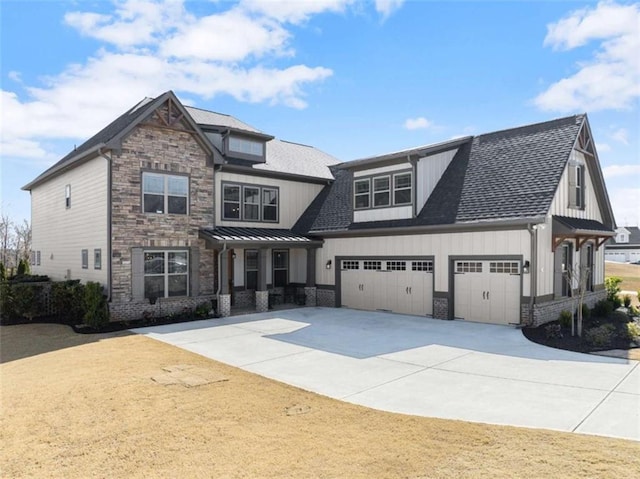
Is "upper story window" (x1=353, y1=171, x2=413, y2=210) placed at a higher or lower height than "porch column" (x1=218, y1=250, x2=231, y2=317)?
higher

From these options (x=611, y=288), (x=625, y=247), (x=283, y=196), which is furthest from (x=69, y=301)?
(x=625, y=247)

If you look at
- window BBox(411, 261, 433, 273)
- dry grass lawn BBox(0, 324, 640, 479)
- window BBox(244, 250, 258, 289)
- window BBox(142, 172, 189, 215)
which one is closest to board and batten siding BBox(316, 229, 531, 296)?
window BBox(411, 261, 433, 273)

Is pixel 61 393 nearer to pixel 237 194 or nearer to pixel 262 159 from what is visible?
pixel 237 194

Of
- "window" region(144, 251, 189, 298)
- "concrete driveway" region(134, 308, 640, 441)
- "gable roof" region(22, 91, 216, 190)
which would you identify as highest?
"gable roof" region(22, 91, 216, 190)

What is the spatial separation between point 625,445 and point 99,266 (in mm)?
15584

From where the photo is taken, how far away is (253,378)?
27.0ft

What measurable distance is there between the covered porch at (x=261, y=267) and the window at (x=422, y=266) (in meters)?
4.75

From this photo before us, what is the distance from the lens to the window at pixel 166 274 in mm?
15539

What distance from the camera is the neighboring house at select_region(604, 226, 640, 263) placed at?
65500 millimetres

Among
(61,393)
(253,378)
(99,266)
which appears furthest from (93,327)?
(253,378)

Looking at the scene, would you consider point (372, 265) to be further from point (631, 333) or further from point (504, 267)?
point (631, 333)

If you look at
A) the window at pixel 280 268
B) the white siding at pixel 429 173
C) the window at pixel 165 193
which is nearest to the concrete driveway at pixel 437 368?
the window at pixel 165 193

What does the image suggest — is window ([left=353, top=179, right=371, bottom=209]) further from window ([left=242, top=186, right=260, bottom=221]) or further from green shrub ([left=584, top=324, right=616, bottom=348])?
green shrub ([left=584, top=324, right=616, bottom=348])

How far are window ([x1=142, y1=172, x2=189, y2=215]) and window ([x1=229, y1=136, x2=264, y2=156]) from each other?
3.20 meters
